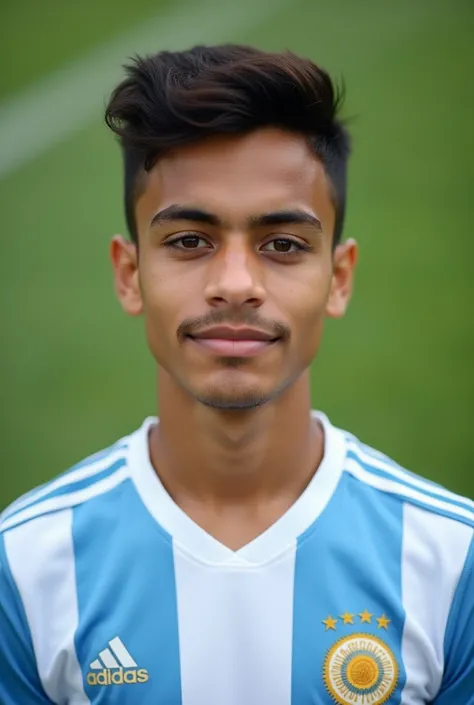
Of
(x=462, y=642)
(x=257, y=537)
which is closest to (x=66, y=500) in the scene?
(x=257, y=537)

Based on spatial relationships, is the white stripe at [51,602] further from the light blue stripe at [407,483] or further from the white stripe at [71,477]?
the light blue stripe at [407,483]

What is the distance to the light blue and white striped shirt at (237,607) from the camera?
2.80 metres

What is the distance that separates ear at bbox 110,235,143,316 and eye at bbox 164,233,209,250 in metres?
0.26

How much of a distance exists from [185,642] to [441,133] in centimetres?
599

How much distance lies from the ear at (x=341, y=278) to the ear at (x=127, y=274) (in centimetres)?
57

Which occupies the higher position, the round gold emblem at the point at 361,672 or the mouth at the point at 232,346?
the mouth at the point at 232,346

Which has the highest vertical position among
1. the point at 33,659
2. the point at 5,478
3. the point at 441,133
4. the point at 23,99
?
the point at 23,99

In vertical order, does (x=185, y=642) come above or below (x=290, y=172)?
below

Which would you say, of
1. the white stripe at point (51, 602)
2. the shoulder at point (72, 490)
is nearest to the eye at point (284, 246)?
the shoulder at point (72, 490)

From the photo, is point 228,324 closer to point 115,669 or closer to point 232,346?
point 232,346

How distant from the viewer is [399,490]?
3.01m

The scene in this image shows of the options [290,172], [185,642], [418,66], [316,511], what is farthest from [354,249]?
[418,66]

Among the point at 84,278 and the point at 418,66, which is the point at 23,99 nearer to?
the point at 84,278

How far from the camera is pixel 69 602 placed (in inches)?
112
